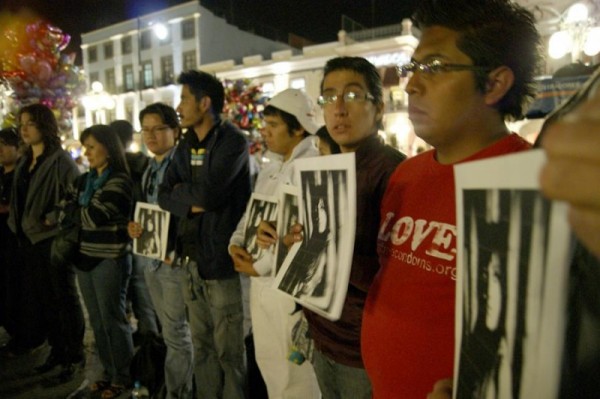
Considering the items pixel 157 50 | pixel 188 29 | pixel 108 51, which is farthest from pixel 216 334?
pixel 108 51

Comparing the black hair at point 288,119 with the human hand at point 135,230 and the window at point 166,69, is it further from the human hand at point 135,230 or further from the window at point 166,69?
the window at point 166,69

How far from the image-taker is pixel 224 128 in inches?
113

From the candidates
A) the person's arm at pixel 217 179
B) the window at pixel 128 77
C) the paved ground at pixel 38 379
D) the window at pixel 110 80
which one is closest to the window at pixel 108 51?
the window at pixel 110 80

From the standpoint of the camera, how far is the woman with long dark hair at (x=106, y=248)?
3270 mm

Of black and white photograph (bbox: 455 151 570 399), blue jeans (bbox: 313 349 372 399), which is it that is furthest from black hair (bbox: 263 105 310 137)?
black and white photograph (bbox: 455 151 570 399)

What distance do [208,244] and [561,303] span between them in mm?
2373

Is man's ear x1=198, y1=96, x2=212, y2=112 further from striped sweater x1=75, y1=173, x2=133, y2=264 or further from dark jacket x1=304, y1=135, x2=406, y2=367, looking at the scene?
dark jacket x1=304, y1=135, x2=406, y2=367

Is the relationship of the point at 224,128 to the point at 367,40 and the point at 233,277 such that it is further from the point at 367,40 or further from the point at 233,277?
the point at 367,40

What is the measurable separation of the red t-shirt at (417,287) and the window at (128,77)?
4529cm

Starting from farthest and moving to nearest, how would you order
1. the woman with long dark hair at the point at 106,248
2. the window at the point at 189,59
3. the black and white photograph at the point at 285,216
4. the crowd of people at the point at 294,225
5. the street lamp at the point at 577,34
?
the window at the point at 189,59 → the street lamp at the point at 577,34 → the woman with long dark hair at the point at 106,248 → the black and white photograph at the point at 285,216 → the crowd of people at the point at 294,225

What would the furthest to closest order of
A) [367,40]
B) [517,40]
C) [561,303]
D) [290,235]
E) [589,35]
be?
[367,40], [589,35], [290,235], [517,40], [561,303]

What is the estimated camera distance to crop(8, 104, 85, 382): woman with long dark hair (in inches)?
151

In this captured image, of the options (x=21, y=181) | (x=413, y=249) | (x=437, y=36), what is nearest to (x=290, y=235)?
(x=413, y=249)

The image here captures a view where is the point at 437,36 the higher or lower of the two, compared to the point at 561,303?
higher
